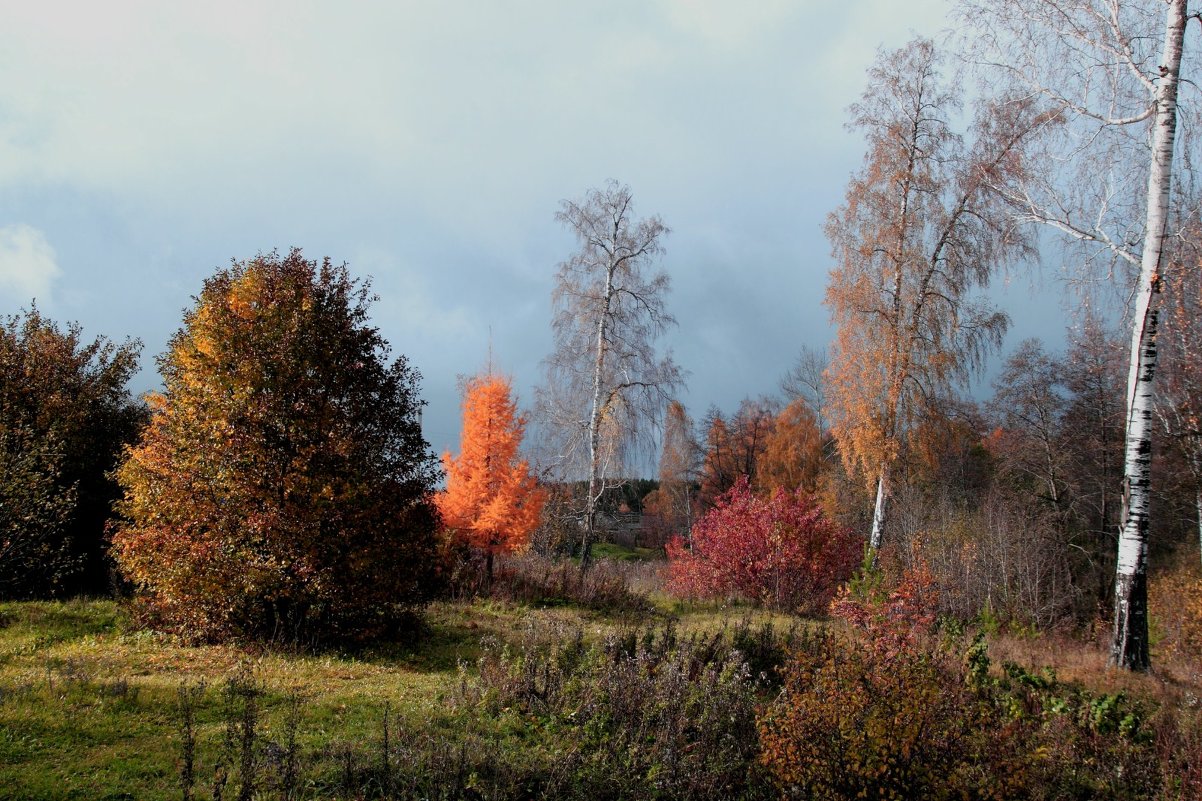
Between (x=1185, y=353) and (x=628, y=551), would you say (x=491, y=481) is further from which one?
(x=628, y=551)

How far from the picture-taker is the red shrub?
14.1 m

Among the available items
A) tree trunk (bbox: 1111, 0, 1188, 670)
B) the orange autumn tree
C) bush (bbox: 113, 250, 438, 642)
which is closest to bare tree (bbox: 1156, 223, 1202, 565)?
tree trunk (bbox: 1111, 0, 1188, 670)

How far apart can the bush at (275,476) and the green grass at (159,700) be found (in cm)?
77

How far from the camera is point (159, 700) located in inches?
240

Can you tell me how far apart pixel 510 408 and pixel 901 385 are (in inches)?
388

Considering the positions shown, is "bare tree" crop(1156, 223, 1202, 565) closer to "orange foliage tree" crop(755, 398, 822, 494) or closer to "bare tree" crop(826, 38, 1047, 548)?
"bare tree" crop(826, 38, 1047, 548)

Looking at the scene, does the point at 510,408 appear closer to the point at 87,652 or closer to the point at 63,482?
the point at 63,482

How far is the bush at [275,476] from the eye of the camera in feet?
28.0

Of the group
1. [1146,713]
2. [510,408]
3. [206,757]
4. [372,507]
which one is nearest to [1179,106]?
[1146,713]

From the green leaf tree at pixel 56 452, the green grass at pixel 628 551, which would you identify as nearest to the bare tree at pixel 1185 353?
the green leaf tree at pixel 56 452

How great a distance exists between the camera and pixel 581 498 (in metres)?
20.3

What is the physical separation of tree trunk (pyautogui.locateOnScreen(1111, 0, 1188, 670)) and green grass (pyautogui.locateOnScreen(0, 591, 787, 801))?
6198 mm

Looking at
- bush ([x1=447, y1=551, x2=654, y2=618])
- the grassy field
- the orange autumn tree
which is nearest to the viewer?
the grassy field

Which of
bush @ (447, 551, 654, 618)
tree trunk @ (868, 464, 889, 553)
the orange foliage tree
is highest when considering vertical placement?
the orange foliage tree
